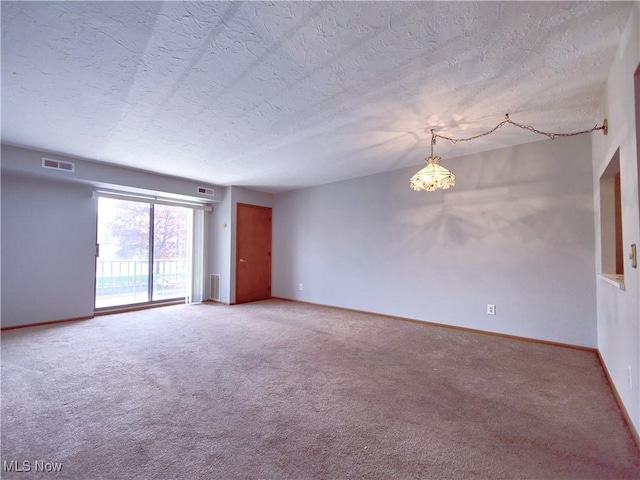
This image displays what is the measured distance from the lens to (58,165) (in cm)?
381

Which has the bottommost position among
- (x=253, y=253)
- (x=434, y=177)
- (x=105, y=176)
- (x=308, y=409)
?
(x=308, y=409)

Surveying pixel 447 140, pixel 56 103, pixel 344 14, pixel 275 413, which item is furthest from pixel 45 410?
pixel 447 140

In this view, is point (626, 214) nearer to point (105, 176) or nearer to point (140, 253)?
point (105, 176)

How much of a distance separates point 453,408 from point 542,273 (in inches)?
91.2

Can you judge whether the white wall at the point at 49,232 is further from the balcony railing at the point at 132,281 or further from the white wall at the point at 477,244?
the white wall at the point at 477,244

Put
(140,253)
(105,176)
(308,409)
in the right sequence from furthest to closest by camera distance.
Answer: (140,253)
(105,176)
(308,409)

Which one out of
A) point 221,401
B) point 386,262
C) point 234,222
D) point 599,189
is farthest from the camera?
point 234,222

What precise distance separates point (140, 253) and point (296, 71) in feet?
15.7

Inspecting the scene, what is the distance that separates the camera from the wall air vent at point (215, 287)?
5.92 m

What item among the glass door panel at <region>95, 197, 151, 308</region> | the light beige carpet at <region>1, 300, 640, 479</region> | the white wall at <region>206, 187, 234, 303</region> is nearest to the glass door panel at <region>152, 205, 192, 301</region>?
the glass door panel at <region>95, 197, 151, 308</region>

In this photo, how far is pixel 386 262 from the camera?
464 cm

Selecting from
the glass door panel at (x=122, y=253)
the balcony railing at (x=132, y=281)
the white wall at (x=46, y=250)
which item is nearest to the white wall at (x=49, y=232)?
the white wall at (x=46, y=250)

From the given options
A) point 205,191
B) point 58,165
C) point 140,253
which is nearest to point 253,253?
point 205,191

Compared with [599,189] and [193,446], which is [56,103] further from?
[599,189]
